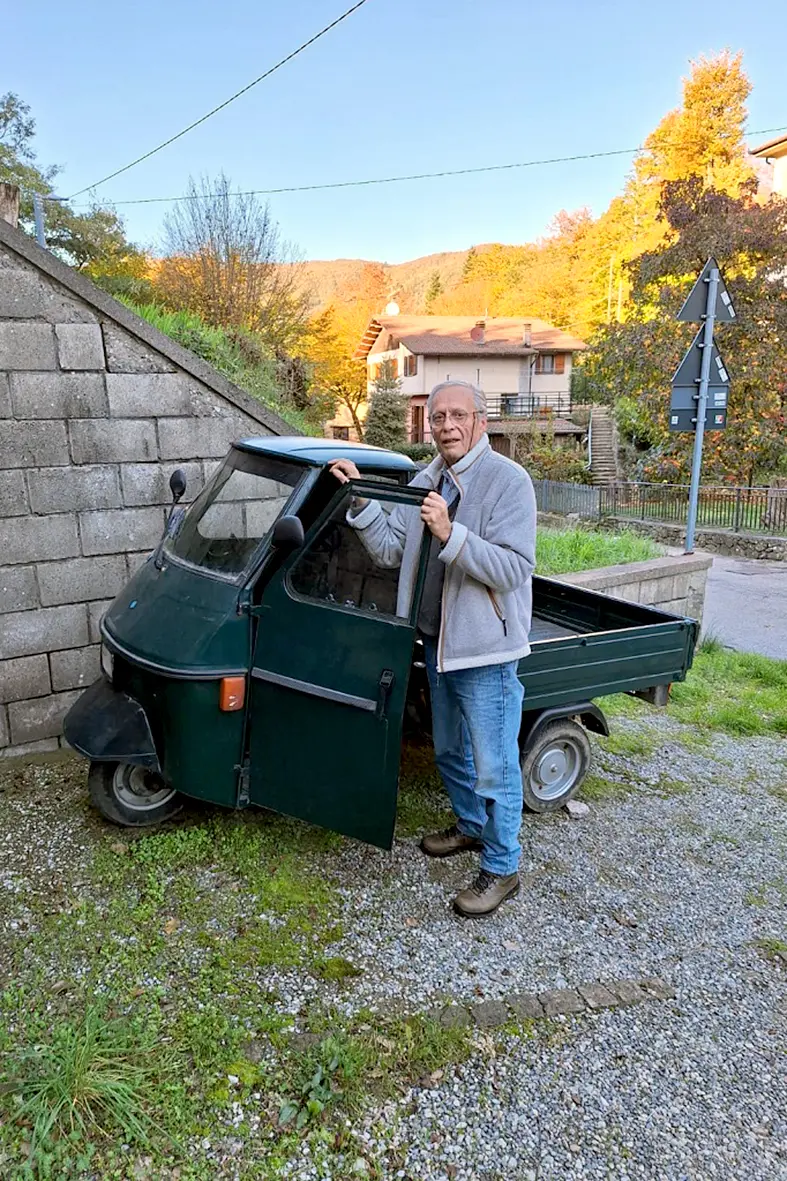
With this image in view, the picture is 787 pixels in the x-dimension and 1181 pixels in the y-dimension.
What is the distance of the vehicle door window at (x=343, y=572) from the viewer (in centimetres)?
311

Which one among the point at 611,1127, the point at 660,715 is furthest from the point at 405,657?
the point at 660,715

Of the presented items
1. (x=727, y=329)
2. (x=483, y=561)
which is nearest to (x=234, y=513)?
(x=483, y=561)

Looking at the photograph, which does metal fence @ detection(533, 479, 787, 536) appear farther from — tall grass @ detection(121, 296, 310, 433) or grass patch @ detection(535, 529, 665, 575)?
tall grass @ detection(121, 296, 310, 433)

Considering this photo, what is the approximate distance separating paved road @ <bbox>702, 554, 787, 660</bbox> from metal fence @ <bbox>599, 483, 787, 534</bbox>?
1.34 meters

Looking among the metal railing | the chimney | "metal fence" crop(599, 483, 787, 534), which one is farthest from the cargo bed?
the metal railing

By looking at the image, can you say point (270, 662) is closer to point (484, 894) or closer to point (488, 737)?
point (488, 737)

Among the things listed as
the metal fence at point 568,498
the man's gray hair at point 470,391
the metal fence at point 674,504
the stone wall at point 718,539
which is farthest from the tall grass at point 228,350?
the metal fence at point 568,498

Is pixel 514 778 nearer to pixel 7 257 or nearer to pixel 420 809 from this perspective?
pixel 420 809

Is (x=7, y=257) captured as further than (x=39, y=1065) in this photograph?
Yes

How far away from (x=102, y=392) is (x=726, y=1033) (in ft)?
15.0

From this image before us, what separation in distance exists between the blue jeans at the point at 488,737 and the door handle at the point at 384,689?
221mm

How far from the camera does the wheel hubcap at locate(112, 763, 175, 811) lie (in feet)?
11.9

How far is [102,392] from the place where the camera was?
449 cm

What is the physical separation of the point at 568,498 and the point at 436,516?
59.7 ft
